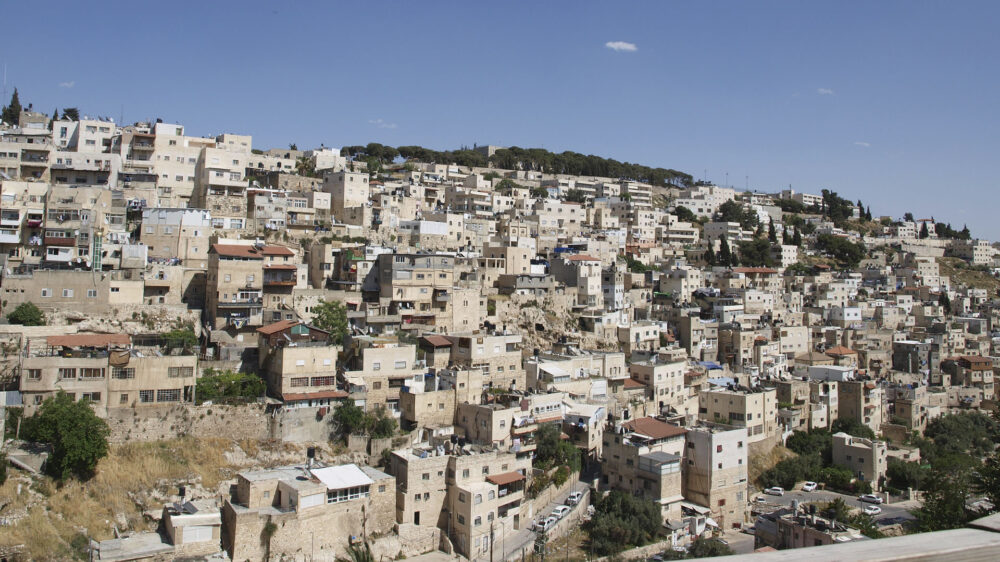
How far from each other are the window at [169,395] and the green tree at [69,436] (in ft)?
7.50

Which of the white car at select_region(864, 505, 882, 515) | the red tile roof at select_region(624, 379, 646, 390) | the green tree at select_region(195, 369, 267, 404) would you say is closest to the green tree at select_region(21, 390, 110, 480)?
the green tree at select_region(195, 369, 267, 404)

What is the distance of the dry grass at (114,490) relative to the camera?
19.0 m

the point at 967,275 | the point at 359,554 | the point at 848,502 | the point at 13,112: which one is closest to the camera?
the point at 359,554

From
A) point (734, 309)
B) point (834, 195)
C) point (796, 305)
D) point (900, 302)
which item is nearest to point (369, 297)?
point (734, 309)

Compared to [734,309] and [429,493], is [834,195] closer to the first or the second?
[734,309]

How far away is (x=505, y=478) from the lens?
24.9 meters

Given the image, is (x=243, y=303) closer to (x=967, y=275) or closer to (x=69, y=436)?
(x=69, y=436)

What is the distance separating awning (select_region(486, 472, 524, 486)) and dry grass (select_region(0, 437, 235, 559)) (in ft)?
27.5

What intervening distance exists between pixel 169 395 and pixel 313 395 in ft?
15.0

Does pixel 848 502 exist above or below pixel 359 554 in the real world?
below

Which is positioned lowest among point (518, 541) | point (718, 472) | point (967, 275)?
point (518, 541)

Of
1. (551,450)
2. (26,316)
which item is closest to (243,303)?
(26,316)

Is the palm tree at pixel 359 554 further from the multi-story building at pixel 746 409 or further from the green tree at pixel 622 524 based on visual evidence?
the multi-story building at pixel 746 409

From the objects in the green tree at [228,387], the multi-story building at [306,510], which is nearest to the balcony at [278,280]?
the green tree at [228,387]
